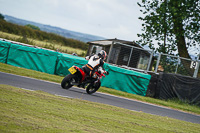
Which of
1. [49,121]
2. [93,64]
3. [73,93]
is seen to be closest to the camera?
[49,121]

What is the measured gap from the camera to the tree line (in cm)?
4819

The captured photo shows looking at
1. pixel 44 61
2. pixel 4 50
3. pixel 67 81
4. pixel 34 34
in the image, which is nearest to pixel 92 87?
pixel 67 81

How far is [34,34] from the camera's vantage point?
181 feet

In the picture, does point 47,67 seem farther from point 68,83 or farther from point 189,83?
point 189,83

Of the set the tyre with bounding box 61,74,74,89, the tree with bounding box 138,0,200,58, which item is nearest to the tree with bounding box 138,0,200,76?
the tree with bounding box 138,0,200,58

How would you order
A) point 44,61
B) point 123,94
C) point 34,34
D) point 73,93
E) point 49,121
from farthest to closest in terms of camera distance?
Answer: 1. point 34,34
2. point 44,61
3. point 123,94
4. point 73,93
5. point 49,121

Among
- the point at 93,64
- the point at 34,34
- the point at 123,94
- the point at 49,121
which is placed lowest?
the point at 123,94

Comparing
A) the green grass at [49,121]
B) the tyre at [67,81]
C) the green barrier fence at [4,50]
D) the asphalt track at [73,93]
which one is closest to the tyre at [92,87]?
the asphalt track at [73,93]

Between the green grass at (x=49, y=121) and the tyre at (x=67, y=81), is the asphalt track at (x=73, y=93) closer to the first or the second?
the tyre at (x=67, y=81)

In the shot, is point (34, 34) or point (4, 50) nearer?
point (4, 50)

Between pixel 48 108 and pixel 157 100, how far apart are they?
10432mm

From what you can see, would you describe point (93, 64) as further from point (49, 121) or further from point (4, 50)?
point (4, 50)

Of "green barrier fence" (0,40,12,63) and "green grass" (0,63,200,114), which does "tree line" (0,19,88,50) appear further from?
"green grass" (0,63,200,114)

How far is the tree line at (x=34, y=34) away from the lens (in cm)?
4819
